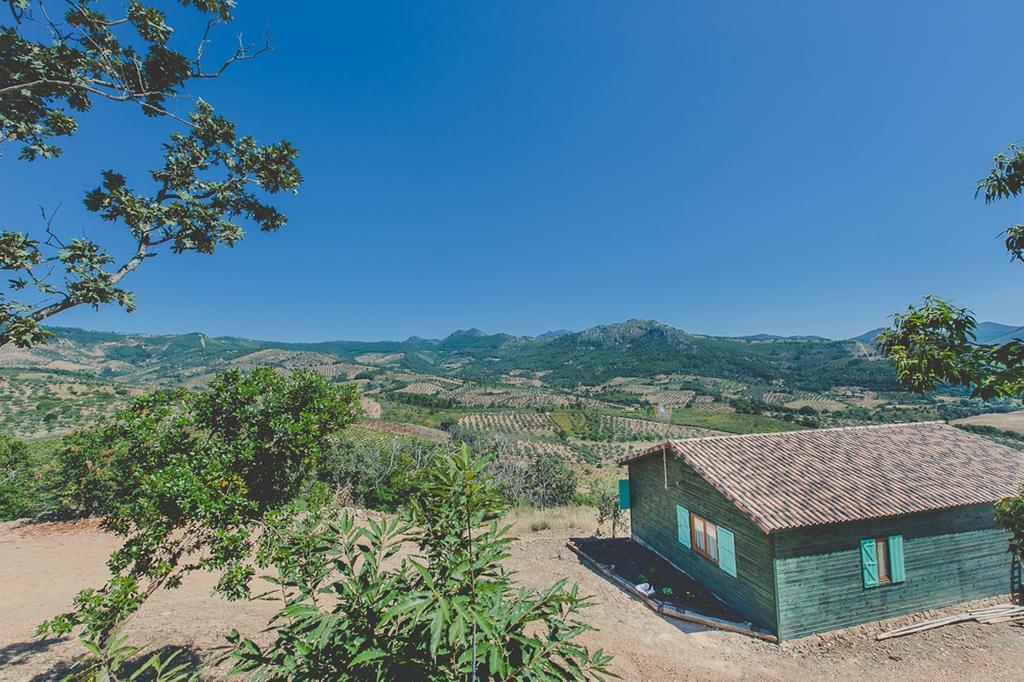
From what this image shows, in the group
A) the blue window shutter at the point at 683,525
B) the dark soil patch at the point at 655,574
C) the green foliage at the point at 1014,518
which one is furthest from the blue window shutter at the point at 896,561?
the green foliage at the point at 1014,518

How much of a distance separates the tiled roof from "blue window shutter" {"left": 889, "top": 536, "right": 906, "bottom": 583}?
898 millimetres

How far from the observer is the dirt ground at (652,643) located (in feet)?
28.9

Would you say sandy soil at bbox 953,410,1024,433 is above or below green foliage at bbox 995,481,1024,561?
below

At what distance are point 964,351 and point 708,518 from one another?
978 cm

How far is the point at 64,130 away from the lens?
636cm

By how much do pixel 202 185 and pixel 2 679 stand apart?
9.23 meters

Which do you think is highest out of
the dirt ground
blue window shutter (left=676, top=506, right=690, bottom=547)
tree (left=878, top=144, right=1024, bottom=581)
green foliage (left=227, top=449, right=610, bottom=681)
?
tree (left=878, top=144, right=1024, bottom=581)

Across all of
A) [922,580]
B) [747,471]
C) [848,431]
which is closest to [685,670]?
[747,471]

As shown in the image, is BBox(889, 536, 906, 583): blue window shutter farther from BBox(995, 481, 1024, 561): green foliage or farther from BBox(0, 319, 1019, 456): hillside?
BBox(0, 319, 1019, 456): hillside

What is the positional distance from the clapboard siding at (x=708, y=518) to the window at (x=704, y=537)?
0.56ft

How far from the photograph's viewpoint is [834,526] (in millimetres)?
10625

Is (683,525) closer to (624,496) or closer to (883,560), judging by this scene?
(624,496)

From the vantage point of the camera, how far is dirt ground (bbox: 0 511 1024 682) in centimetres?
880

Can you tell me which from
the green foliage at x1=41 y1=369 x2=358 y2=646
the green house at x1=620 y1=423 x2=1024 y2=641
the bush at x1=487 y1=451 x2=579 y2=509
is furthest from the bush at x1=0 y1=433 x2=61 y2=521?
the green house at x1=620 y1=423 x2=1024 y2=641
